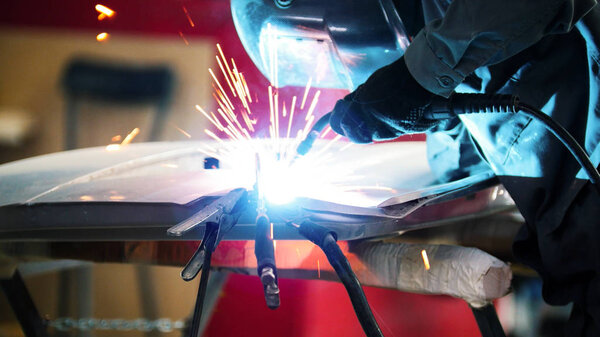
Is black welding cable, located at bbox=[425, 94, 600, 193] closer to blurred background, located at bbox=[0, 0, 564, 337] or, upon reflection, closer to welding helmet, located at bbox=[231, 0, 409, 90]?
welding helmet, located at bbox=[231, 0, 409, 90]

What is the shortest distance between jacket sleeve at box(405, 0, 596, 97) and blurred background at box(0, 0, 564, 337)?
2.42 feet

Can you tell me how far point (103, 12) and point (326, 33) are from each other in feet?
3.02

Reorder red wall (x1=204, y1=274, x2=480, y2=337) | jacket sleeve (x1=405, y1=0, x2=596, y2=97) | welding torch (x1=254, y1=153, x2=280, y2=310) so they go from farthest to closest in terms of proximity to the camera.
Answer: red wall (x1=204, y1=274, x2=480, y2=337) → jacket sleeve (x1=405, y1=0, x2=596, y2=97) → welding torch (x1=254, y1=153, x2=280, y2=310)

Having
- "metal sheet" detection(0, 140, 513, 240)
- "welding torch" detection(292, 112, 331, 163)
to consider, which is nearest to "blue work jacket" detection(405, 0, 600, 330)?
"metal sheet" detection(0, 140, 513, 240)

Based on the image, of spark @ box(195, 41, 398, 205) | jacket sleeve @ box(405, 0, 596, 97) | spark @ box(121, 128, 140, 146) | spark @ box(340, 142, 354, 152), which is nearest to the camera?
jacket sleeve @ box(405, 0, 596, 97)

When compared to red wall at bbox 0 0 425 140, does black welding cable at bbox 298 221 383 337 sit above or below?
below

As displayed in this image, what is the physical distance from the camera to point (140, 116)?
5.07ft

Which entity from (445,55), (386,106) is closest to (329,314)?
(386,106)

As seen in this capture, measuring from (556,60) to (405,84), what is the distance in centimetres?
19

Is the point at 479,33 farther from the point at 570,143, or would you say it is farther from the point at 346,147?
the point at 346,147

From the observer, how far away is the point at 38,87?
4.74 feet

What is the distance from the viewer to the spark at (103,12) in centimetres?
139

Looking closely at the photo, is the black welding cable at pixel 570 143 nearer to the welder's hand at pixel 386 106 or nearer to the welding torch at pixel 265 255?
the welder's hand at pixel 386 106

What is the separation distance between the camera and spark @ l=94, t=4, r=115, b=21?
1.39 metres
